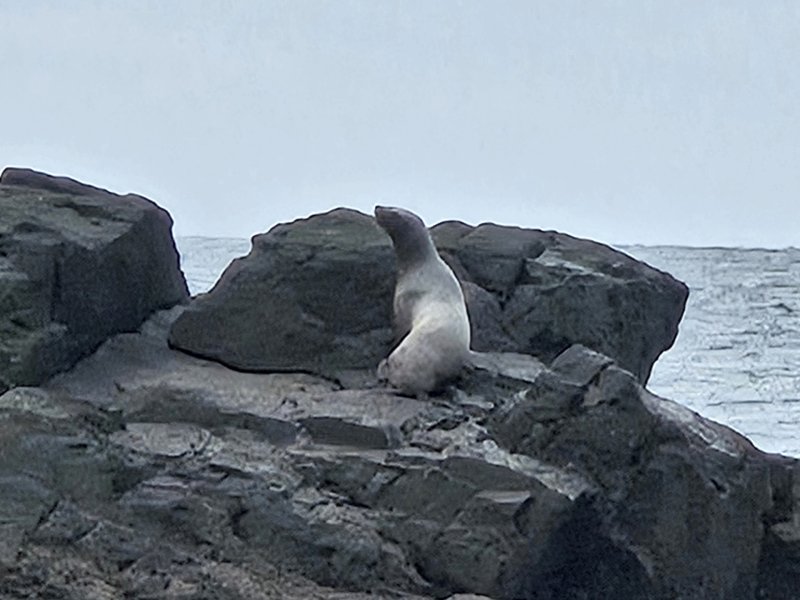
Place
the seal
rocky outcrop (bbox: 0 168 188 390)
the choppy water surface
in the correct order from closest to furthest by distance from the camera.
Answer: rocky outcrop (bbox: 0 168 188 390) → the seal → the choppy water surface

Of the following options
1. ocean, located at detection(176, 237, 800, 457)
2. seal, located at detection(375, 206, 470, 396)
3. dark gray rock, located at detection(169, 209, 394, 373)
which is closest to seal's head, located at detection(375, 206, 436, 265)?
seal, located at detection(375, 206, 470, 396)

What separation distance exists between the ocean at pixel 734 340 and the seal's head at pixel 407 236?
2820 millimetres

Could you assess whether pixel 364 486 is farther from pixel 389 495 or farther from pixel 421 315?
pixel 421 315

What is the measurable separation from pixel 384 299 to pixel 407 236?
38cm

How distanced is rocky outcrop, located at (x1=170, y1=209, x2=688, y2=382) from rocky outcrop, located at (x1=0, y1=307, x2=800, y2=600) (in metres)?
0.73

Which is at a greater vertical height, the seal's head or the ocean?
the seal's head

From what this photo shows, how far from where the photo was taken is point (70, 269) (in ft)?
26.7

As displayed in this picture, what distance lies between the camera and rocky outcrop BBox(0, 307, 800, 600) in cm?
673

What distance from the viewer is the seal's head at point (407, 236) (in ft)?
28.6

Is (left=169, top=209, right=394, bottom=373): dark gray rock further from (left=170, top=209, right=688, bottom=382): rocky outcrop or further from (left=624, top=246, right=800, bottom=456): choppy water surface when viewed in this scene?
(left=624, top=246, right=800, bottom=456): choppy water surface

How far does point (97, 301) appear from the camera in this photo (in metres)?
8.32

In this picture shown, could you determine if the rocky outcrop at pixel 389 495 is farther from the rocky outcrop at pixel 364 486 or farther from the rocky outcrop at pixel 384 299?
the rocky outcrop at pixel 384 299

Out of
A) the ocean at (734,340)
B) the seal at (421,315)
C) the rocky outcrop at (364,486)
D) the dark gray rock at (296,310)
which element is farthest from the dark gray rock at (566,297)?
the ocean at (734,340)

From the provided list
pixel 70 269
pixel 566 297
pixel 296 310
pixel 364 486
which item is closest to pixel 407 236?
pixel 296 310
